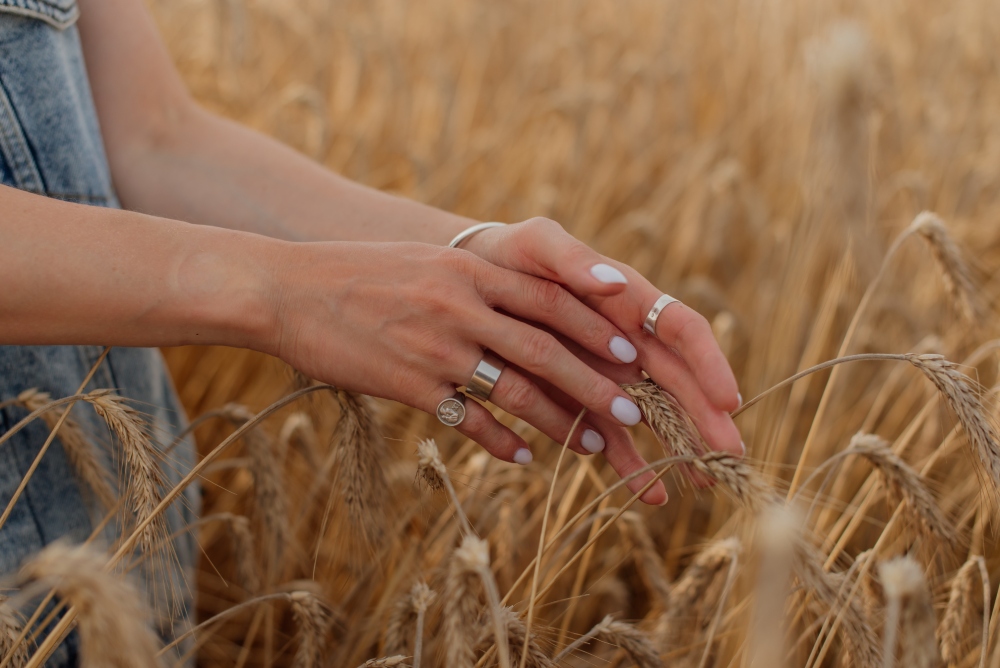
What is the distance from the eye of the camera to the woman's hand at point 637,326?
2.42 ft

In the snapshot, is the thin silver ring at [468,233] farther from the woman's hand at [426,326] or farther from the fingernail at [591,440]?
the fingernail at [591,440]

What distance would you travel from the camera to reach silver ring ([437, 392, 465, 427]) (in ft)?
2.63

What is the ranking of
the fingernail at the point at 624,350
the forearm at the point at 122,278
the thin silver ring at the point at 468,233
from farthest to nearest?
the thin silver ring at the point at 468,233 < the fingernail at the point at 624,350 < the forearm at the point at 122,278

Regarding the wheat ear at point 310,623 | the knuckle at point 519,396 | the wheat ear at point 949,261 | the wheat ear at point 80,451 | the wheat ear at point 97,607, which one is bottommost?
the wheat ear at point 310,623

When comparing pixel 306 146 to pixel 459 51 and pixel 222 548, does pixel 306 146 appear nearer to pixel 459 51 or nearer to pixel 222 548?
pixel 459 51

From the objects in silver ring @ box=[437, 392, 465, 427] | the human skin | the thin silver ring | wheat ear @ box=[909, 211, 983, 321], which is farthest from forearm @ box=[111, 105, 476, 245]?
wheat ear @ box=[909, 211, 983, 321]

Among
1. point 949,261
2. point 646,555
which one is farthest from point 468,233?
point 949,261

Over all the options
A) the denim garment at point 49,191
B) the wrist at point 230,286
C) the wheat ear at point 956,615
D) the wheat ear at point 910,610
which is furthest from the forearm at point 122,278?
the wheat ear at point 956,615

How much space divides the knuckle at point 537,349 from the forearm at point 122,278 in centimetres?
27

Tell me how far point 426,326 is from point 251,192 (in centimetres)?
45

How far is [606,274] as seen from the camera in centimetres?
74

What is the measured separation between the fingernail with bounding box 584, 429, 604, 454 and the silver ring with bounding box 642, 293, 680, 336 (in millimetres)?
146

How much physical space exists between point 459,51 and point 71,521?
7.83ft

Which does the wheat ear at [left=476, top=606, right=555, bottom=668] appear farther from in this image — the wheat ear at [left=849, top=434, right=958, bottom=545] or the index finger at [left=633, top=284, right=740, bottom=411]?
the wheat ear at [left=849, top=434, right=958, bottom=545]
